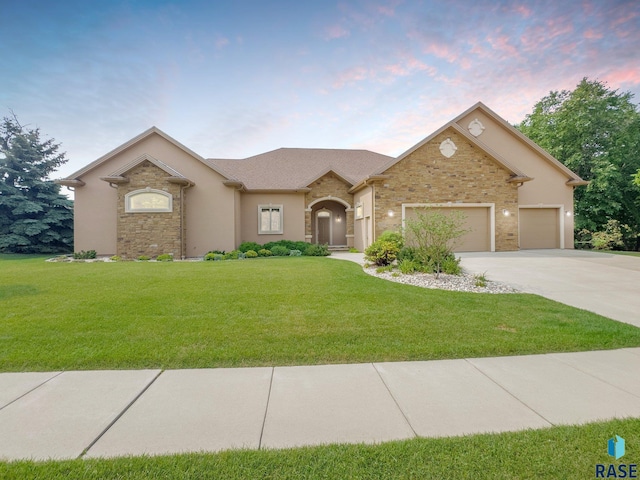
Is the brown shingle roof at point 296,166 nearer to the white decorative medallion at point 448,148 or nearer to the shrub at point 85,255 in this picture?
→ the white decorative medallion at point 448,148

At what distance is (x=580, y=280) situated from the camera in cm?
789

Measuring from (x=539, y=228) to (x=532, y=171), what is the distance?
3.49 m

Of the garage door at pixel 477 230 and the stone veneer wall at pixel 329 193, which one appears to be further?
the stone veneer wall at pixel 329 193

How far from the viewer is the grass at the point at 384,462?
169 cm

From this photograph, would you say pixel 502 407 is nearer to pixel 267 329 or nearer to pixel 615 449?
pixel 615 449

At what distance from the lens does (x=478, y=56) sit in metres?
12.1

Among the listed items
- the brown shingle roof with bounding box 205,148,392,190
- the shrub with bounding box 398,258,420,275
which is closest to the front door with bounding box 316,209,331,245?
the brown shingle roof with bounding box 205,148,392,190

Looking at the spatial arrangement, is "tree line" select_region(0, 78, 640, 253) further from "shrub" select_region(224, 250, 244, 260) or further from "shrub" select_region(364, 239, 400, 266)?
"shrub" select_region(364, 239, 400, 266)

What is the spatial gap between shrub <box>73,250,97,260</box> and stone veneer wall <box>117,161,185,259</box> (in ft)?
6.03

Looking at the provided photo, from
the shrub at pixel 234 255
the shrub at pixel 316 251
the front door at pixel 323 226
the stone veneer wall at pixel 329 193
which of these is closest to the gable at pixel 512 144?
the stone veneer wall at pixel 329 193

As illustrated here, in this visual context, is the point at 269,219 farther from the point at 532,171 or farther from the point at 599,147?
the point at 599,147

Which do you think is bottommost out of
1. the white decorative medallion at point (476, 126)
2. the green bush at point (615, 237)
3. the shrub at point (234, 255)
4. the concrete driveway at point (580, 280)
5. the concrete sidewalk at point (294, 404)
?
the concrete sidewalk at point (294, 404)

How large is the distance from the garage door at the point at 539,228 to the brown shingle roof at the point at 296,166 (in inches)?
377

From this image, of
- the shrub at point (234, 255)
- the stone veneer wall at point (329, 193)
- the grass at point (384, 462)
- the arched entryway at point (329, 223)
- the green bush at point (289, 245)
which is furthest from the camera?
the arched entryway at point (329, 223)
